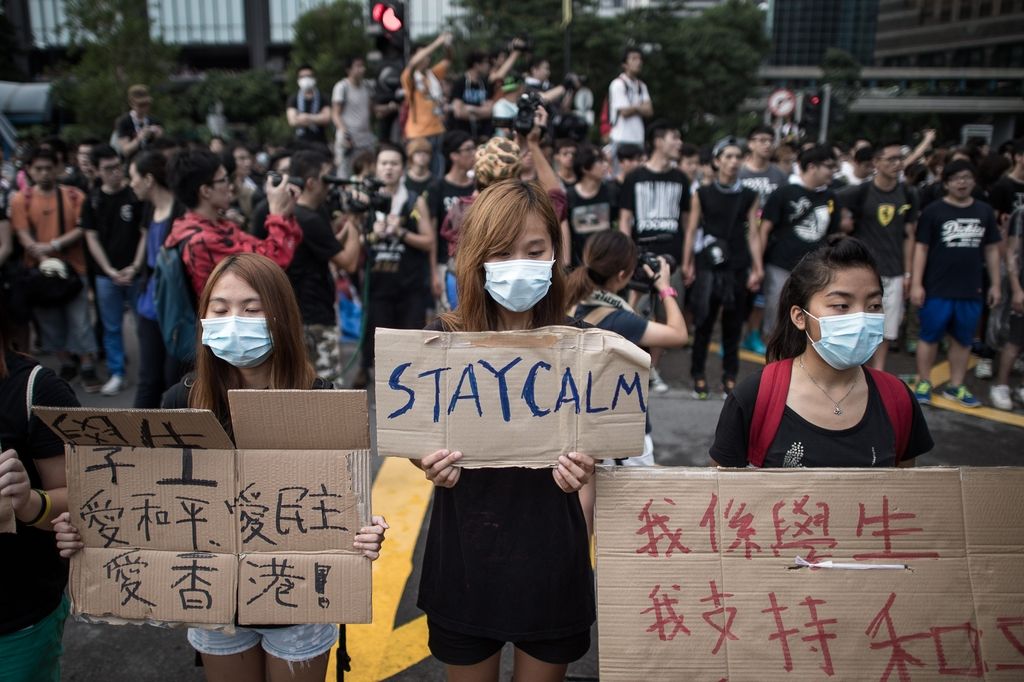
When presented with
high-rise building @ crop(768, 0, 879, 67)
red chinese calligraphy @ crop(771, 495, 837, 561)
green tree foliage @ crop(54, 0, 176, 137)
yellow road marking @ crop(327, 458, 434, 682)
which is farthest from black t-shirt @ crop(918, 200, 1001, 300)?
high-rise building @ crop(768, 0, 879, 67)

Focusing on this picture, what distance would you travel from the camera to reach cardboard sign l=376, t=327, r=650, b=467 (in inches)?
75.7

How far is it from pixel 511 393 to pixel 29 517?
1309 mm

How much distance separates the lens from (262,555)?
2.06m

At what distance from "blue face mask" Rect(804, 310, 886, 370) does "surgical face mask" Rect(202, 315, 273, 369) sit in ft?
5.39

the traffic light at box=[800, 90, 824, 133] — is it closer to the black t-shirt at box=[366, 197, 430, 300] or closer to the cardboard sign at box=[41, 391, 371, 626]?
the black t-shirt at box=[366, 197, 430, 300]

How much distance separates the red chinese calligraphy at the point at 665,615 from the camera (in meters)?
1.93

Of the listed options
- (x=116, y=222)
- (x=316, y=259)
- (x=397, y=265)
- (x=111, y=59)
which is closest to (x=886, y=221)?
(x=397, y=265)

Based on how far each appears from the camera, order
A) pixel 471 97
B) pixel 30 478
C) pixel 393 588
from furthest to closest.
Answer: pixel 471 97 → pixel 393 588 → pixel 30 478

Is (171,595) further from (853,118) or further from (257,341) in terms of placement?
(853,118)

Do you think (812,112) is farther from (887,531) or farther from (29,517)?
(29,517)

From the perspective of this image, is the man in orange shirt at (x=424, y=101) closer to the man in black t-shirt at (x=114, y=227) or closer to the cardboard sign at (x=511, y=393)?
the man in black t-shirt at (x=114, y=227)

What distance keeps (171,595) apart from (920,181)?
400 inches

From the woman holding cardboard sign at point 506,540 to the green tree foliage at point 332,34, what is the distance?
92.0 feet

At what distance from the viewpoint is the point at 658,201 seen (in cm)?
659
